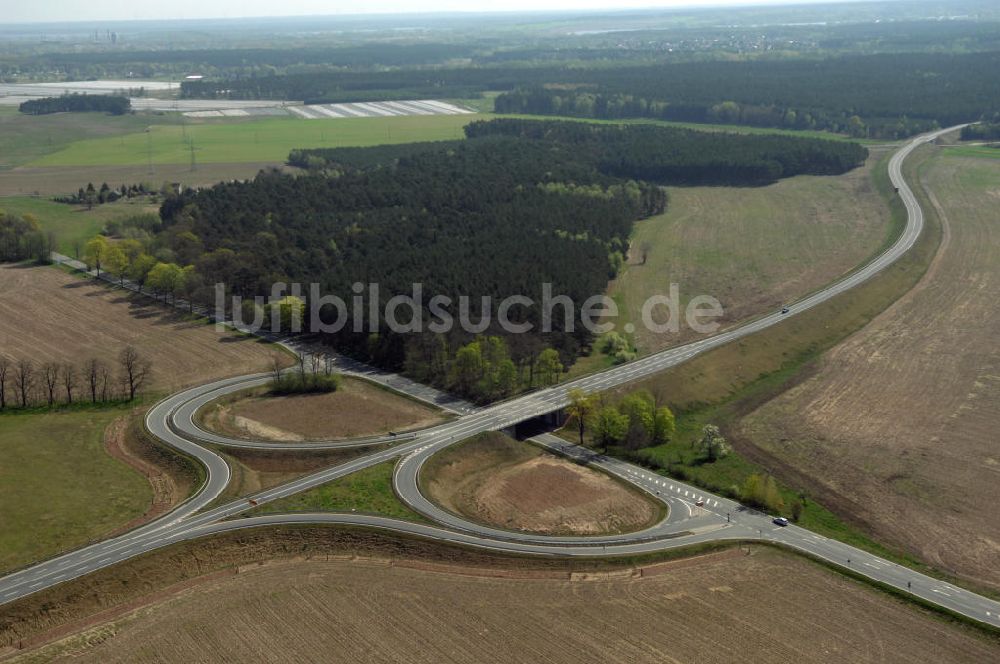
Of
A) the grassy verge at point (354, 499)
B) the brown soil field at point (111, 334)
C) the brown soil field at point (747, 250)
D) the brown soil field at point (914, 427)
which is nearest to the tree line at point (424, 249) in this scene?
the brown soil field at point (747, 250)

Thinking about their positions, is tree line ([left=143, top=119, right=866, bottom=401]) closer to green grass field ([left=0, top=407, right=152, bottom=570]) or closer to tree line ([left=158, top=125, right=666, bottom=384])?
tree line ([left=158, top=125, right=666, bottom=384])

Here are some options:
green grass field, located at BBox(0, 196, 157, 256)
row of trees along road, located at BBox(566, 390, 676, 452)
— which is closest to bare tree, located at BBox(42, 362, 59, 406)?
row of trees along road, located at BBox(566, 390, 676, 452)

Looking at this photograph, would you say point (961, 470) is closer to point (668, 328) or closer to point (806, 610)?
point (806, 610)

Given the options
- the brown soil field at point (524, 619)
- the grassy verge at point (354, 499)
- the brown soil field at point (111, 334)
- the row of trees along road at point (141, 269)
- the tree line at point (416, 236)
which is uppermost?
the tree line at point (416, 236)

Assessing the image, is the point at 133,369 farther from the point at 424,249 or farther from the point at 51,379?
the point at 424,249

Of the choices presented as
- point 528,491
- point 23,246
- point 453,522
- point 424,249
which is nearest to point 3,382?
point 453,522

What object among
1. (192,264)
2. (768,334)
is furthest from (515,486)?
(192,264)

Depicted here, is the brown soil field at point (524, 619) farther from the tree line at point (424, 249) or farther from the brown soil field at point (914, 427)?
the tree line at point (424, 249)

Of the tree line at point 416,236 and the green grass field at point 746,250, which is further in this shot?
the green grass field at point 746,250
